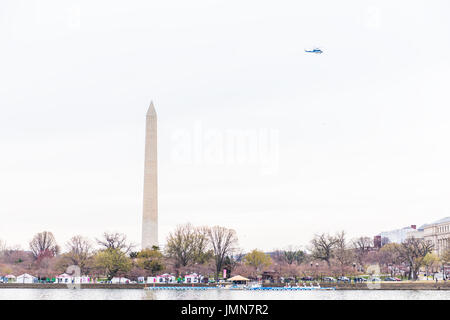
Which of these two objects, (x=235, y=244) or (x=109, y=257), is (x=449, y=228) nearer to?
(x=235, y=244)

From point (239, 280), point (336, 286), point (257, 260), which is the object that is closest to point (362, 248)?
point (257, 260)

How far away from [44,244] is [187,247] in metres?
28.6

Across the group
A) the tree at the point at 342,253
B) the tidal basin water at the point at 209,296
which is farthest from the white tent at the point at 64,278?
the tree at the point at 342,253

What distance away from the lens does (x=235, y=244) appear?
9075 cm

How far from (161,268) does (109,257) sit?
6.44 m

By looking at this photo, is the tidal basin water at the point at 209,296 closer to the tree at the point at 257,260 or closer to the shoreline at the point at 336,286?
the shoreline at the point at 336,286

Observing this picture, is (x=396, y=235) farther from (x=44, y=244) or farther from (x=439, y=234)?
(x=44, y=244)

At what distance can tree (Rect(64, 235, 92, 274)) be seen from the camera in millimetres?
88312

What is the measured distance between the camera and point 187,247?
292 feet

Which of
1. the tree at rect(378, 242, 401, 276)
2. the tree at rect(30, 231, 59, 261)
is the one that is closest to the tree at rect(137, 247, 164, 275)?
the tree at rect(30, 231, 59, 261)

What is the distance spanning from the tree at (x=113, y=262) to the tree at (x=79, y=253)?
4361 millimetres

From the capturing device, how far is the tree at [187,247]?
88.2 m
